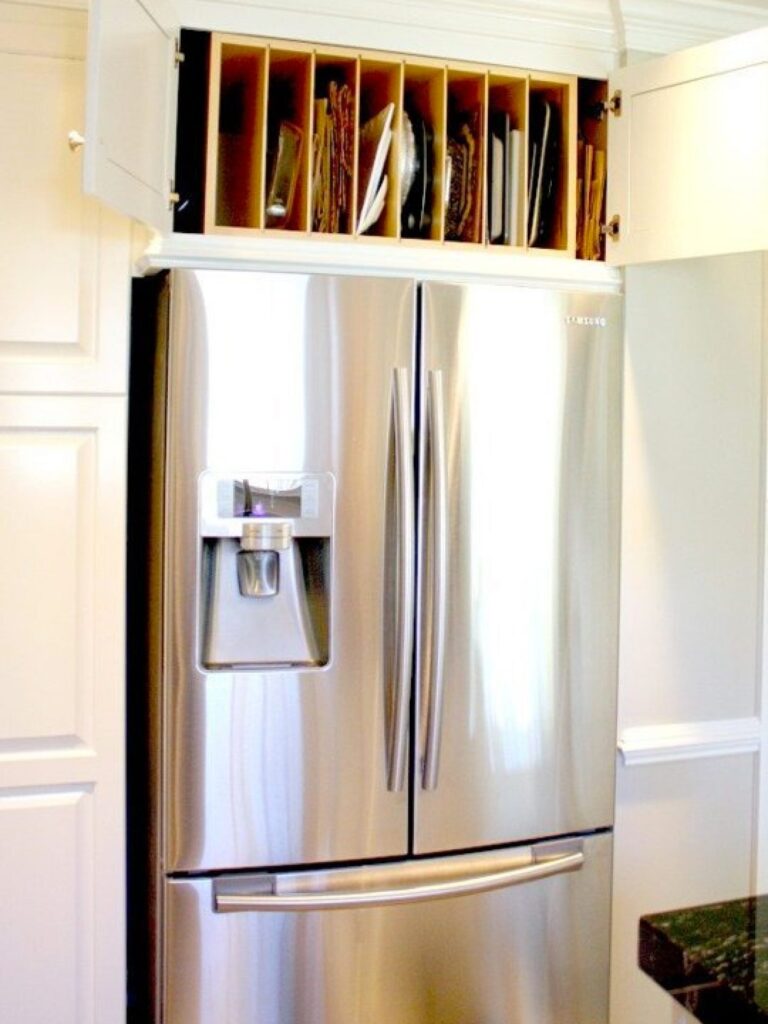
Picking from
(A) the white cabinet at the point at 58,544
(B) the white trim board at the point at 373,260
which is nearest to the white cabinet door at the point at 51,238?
(A) the white cabinet at the point at 58,544

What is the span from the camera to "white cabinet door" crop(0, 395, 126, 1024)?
5.31 ft

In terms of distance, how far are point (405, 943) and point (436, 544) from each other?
28.2 inches

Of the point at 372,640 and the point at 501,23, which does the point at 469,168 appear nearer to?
the point at 501,23

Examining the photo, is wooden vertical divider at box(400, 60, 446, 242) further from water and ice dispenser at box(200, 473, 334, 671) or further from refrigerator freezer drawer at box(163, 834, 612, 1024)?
refrigerator freezer drawer at box(163, 834, 612, 1024)

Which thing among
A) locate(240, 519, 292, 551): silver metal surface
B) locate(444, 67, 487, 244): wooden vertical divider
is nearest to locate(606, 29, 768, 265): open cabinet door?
locate(444, 67, 487, 244): wooden vertical divider

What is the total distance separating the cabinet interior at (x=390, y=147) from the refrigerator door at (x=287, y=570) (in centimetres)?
22

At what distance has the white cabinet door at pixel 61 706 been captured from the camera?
1618 millimetres

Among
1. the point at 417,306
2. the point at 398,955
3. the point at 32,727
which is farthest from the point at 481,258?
the point at 398,955

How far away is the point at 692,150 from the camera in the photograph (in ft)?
5.74

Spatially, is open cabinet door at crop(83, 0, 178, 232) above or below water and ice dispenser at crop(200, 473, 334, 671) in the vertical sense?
above

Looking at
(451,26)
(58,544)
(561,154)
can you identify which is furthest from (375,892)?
(451,26)

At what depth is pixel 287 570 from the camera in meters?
1.70

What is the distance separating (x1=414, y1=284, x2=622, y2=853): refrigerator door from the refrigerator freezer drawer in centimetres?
8

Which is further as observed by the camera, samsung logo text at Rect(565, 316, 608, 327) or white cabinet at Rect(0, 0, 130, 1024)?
samsung logo text at Rect(565, 316, 608, 327)
